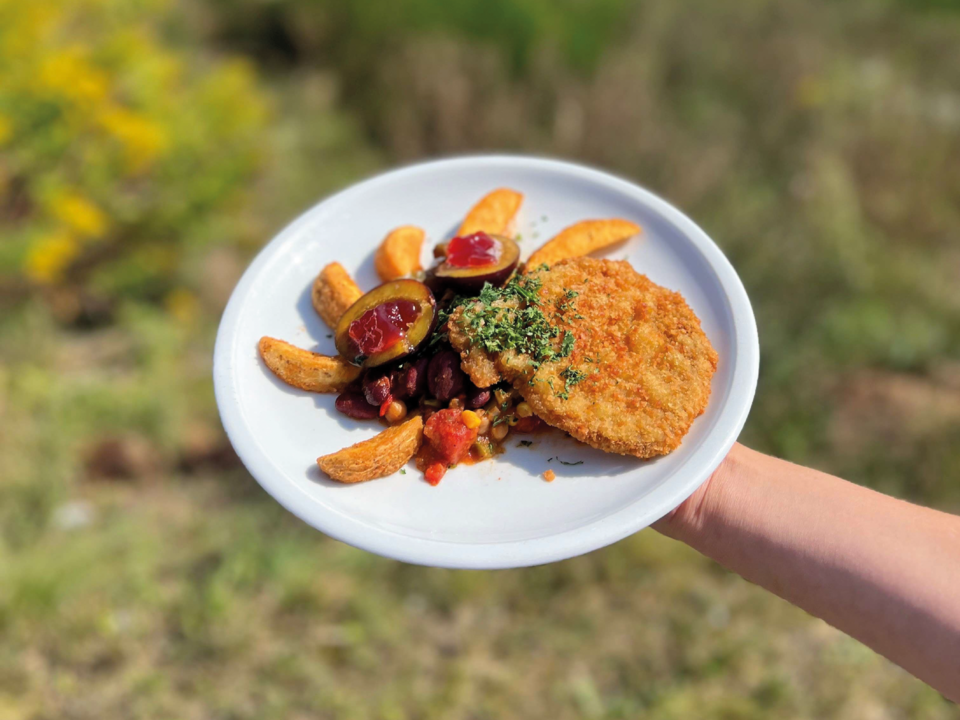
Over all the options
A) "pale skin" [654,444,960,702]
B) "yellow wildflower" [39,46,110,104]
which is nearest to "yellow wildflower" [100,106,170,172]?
"yellow wildflower" [39,46,110,104]

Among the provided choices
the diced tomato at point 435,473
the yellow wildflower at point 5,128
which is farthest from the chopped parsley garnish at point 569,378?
the yellow wildflower at point 5,128

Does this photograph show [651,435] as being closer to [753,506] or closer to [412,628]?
[753,506]

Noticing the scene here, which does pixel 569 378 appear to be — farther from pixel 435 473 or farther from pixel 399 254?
pixel 399 254

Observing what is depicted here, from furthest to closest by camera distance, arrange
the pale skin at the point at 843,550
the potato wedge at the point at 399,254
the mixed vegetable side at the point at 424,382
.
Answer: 1. the potato wedge at the point at 399,254
2. the mixed vegetable side at the point at 424,382
3. the pale skin at the point at 843,550

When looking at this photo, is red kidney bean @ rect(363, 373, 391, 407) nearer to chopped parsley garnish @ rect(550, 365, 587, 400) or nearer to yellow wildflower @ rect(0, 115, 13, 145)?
chopped parsley garnish @ rect(550, 365, 587, 400)

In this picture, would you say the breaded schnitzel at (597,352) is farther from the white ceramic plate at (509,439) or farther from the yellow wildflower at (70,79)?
the yellow wildflower at (70,79)

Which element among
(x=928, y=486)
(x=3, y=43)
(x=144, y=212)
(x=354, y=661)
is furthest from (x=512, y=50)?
(x=354, y=661)

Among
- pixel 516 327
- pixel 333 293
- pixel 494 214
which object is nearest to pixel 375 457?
pixel 516 327
